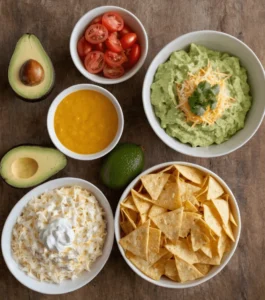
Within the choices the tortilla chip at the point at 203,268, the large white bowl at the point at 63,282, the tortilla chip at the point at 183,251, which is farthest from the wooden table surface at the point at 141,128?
the tortilla chip at the point at 183,251

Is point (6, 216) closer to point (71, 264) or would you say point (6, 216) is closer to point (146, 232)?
point (71, 264)

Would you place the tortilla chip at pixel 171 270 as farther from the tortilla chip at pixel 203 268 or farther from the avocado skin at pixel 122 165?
the avocado skin at pixel 122 165

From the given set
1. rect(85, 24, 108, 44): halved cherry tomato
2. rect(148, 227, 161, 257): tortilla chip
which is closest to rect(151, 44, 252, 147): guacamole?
rect(85, 24, 108, 44): halved cherry tomato

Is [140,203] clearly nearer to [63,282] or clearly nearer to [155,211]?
[155,211]

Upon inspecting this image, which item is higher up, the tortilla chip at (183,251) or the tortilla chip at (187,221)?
the tortilla chip at (187,221)

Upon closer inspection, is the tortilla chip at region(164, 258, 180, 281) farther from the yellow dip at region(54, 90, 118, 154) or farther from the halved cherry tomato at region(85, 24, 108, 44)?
the halved cherry tomato at region(85, 24, 108, 44)

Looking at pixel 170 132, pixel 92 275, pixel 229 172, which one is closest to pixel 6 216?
pixel 92 275
